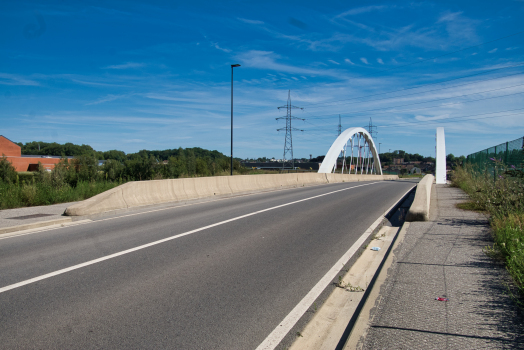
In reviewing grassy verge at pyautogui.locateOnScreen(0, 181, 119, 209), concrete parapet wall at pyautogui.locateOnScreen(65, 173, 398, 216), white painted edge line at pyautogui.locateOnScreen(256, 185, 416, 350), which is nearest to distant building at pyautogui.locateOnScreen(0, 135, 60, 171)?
concrete parapet wall at pyautogui.locateOnScreen(65, 173, 398, 216)

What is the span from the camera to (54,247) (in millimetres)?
7137

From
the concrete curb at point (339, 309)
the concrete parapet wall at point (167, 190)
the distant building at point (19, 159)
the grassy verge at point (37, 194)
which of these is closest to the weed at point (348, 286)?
the concrete curb at point (339, 309)

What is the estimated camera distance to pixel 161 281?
513cm

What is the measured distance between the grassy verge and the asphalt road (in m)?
4.50

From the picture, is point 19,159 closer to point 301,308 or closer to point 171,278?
point 171,278

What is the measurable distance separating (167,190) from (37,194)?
4521mm

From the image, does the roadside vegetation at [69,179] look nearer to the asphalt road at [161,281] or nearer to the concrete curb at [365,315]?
the asphalt road at [161,281]

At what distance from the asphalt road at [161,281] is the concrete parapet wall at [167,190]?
1.94m

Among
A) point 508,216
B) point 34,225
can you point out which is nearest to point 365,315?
point 508,216

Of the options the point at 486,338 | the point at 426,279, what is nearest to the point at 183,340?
the point at 486,338

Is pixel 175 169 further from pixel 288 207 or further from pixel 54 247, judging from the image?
pixel 54 247

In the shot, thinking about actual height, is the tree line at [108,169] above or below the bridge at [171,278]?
above

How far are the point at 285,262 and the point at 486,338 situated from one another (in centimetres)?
338

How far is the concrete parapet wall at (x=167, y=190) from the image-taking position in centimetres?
1132
